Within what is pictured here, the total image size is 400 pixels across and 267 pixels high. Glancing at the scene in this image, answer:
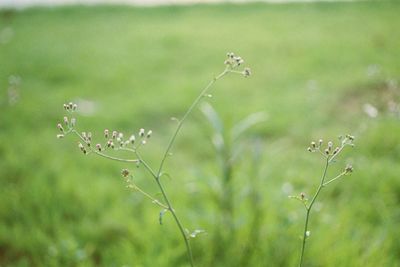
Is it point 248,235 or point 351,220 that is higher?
point 351,220

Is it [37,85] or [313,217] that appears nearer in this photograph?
[313,217]

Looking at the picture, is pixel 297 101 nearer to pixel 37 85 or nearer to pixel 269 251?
pixel 269 251

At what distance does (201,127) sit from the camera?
422cm

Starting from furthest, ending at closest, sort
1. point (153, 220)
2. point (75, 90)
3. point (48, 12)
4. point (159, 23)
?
point (48, 12), point (159, 23), point (75, 90), point (153, 220)

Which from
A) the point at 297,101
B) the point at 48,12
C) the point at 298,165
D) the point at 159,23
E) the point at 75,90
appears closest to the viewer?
the point at 298,165

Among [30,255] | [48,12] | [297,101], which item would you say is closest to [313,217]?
[30,255]

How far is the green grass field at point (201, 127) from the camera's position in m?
2.38

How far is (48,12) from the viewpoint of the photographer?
846 centimetres

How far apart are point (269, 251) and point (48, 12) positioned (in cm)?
779

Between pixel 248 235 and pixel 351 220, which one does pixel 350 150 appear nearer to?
pixel 351 220

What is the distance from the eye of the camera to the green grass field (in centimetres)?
238

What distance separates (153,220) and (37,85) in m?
3.30

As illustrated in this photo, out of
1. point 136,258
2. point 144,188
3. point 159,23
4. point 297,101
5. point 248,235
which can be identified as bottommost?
point 136,258

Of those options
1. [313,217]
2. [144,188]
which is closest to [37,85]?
[144,188]
